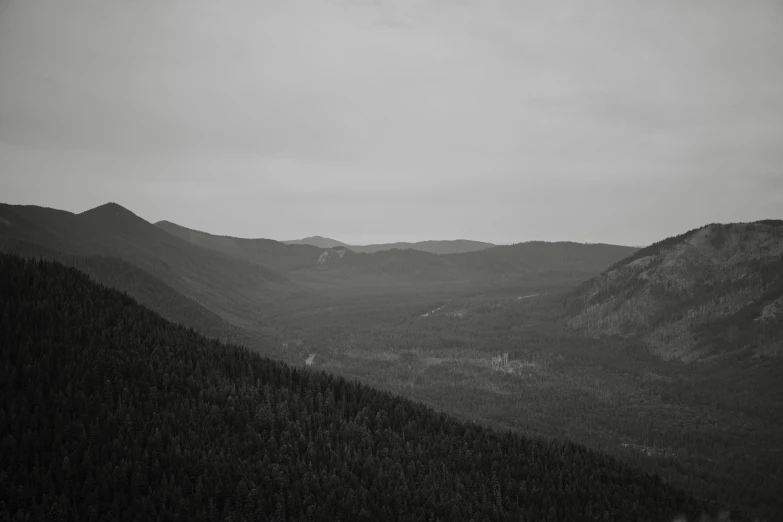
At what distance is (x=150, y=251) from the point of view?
13300cm

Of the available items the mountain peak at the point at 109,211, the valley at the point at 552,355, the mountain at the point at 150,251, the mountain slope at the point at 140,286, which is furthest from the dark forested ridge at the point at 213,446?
the mountain peak at the point at 109,211

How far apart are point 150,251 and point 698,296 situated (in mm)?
140134

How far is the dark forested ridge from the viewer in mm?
14953

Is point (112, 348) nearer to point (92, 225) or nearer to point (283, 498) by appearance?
point (283, 498)

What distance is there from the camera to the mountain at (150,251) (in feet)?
288

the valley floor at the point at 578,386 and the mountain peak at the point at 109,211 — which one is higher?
the mountain peak at the point at 109,211

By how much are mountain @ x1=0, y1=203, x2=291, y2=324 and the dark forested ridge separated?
203 feet

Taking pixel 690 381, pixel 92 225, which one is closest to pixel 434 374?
pixel 690 381

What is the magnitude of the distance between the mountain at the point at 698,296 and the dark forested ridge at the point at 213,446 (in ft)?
134

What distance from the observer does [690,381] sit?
45.6 m

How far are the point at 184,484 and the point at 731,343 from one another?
2367 inches

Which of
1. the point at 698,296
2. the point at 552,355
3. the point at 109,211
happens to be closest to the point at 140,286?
the point at 552,355

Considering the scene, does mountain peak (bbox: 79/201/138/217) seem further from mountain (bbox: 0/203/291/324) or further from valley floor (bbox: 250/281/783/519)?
valley floor (bbox: 250/281/783/519)

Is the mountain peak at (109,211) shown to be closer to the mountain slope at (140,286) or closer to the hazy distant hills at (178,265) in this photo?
the hazy distant hills at (178,265)
